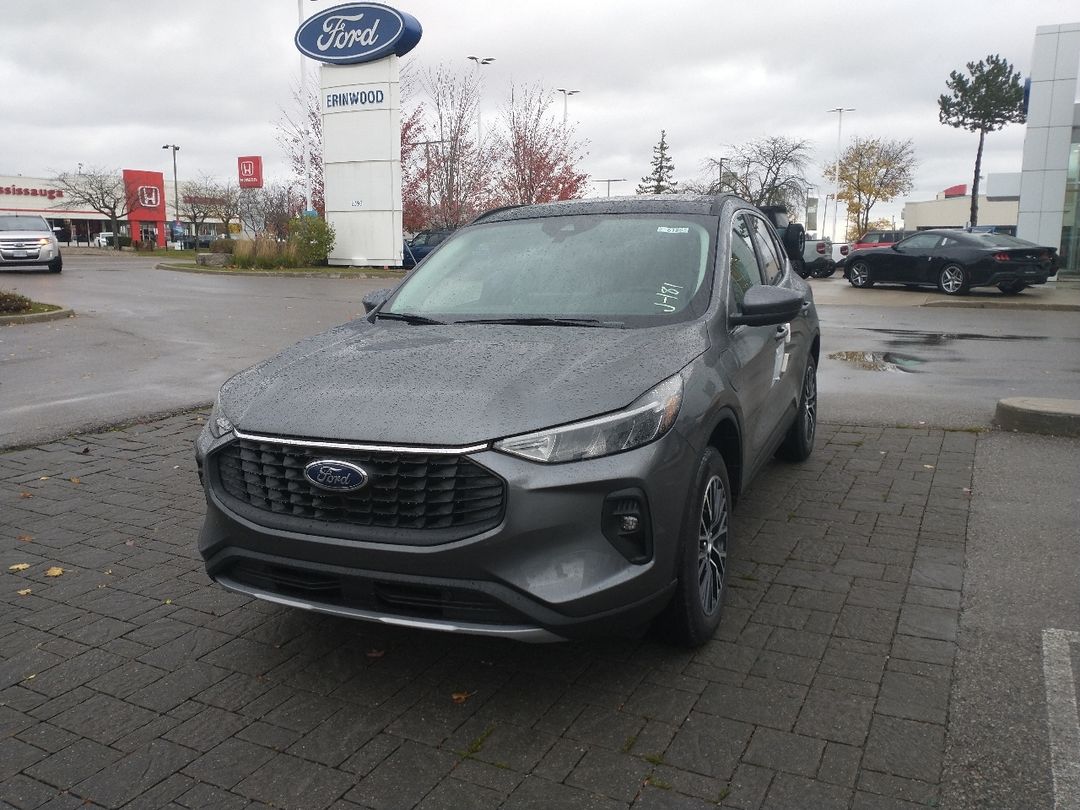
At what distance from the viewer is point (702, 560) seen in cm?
367

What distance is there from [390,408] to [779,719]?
5.56 feet

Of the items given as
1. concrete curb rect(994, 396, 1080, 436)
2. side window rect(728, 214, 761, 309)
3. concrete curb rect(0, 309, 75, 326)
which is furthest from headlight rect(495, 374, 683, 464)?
concrete curb rect(0, 309, 75, 326)

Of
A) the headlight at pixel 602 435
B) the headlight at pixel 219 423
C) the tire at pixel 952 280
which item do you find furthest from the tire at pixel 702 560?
the tire at pixel 952 280

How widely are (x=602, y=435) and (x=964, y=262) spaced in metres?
21.2

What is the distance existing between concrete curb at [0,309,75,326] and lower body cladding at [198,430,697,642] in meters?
13.5

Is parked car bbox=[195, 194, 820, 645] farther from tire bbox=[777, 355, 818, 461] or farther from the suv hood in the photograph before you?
tire bbox=[777, 355, 818, 461]

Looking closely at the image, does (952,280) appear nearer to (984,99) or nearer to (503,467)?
(503,467)

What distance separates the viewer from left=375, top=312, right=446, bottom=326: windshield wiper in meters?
4.34

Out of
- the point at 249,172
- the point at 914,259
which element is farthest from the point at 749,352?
the point at 249,172

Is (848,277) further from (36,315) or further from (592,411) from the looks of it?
(592,411)

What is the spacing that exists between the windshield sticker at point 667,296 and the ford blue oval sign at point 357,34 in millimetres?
27929

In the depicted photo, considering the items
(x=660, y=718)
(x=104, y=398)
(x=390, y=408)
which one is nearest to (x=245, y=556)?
(x=390, y=408)

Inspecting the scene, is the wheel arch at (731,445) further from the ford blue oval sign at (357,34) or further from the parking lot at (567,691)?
the ford blue oval sign at (357,34)

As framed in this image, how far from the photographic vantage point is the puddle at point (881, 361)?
1094cm
